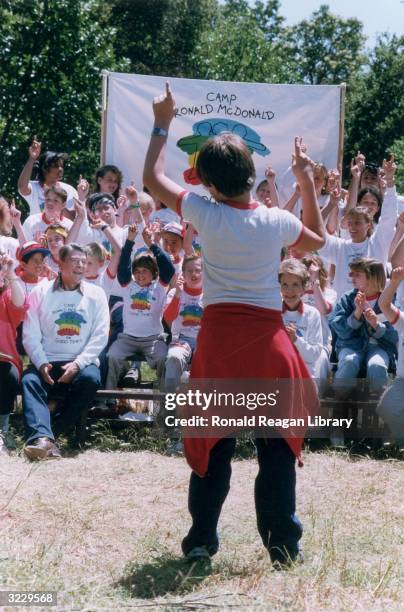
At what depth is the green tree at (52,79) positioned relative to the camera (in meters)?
13.7

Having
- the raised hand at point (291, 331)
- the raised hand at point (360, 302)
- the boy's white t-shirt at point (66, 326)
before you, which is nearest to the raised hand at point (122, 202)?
the boy's white t-shirt at point (66, 326)

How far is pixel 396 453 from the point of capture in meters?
6.20

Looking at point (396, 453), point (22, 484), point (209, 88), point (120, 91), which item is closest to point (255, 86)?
point (209, 88)

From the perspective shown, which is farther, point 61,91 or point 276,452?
point 61,91

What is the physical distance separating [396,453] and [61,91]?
30.8 ft

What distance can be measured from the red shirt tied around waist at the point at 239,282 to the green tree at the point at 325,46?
31588 millimetres

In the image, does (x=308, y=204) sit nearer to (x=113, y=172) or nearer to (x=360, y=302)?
(x=360, y=302)

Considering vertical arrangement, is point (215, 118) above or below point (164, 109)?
above

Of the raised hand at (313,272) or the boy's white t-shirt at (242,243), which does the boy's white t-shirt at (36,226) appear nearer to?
the raised hand at (313,272)

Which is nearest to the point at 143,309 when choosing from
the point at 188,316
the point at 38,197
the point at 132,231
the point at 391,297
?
the point at 188,316

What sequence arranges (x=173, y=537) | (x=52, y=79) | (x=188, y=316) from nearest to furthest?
(x=173, y=537), (x=188, y=316), (x=52, y=79)

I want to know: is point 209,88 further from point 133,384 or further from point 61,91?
point 61,91

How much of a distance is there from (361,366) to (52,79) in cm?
901

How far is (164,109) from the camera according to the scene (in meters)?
3.66
